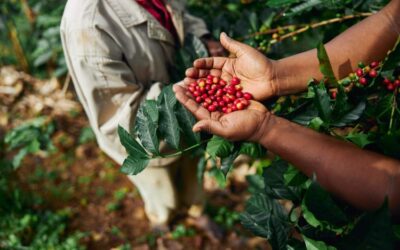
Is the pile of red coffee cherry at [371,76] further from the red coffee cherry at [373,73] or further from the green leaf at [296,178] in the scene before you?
the green leaf at [296,178]

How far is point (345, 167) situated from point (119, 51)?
1.06 m

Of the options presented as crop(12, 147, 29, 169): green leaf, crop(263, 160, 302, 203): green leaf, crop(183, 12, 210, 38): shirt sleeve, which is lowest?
crop(12, 147, 29, 169): green leaf

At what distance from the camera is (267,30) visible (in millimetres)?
1708

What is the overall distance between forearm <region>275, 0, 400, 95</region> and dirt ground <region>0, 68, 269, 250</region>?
5.27ft

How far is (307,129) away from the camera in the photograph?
1064 mm

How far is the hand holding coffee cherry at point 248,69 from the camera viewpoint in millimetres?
1364

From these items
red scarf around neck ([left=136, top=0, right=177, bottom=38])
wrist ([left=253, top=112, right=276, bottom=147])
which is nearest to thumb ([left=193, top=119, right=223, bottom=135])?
wrist ([left=253, top=112, right=276, bottom=147])

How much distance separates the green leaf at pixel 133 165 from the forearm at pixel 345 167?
42cm

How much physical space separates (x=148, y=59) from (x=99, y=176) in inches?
69.5

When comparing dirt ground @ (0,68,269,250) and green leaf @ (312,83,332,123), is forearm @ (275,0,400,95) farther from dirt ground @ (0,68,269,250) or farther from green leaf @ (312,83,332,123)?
dirt ground @ (0,68,269,250)

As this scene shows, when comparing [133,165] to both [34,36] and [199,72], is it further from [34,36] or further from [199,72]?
[34,36]

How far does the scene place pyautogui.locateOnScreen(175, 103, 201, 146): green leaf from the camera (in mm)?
1182

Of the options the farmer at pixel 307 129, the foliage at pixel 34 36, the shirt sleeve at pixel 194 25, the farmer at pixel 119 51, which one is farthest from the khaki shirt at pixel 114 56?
the foliage at pixel 34 36

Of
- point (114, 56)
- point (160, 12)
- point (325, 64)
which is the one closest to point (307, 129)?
point (325, 64)
